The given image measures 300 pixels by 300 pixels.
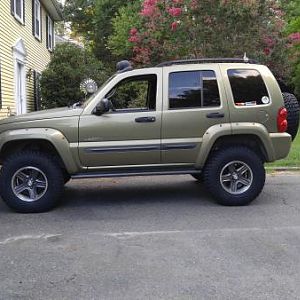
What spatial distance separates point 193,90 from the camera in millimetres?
7652

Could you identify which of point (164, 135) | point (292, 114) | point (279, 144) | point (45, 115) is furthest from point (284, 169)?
point (45, 115)

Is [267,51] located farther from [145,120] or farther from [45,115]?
[45,115]

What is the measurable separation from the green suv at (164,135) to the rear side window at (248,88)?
14 millimetres

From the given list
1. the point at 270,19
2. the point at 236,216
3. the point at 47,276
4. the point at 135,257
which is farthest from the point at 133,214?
the point at 270,19

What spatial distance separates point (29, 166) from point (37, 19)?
1555 centimetres

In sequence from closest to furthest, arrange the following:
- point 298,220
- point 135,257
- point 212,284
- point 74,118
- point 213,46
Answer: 1. point 212,284
2. point 135,257
3. point 298,220
4. point 74,118
5. point 213,46

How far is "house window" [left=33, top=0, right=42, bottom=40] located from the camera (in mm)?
20875

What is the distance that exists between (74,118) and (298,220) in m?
3.13

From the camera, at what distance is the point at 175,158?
7.55 metres

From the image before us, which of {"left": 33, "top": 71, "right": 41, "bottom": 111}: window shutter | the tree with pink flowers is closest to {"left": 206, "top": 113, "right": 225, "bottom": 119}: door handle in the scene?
the tree with pink flowers

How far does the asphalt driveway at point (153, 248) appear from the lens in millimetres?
4535

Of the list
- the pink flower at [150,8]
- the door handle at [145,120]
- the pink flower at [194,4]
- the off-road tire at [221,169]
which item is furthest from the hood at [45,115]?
the pink flower at [150,8]

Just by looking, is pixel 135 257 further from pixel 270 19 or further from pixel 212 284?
pixel 270 19

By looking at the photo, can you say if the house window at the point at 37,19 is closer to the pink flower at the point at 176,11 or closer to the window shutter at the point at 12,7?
the window shutter at the point at 12,7
